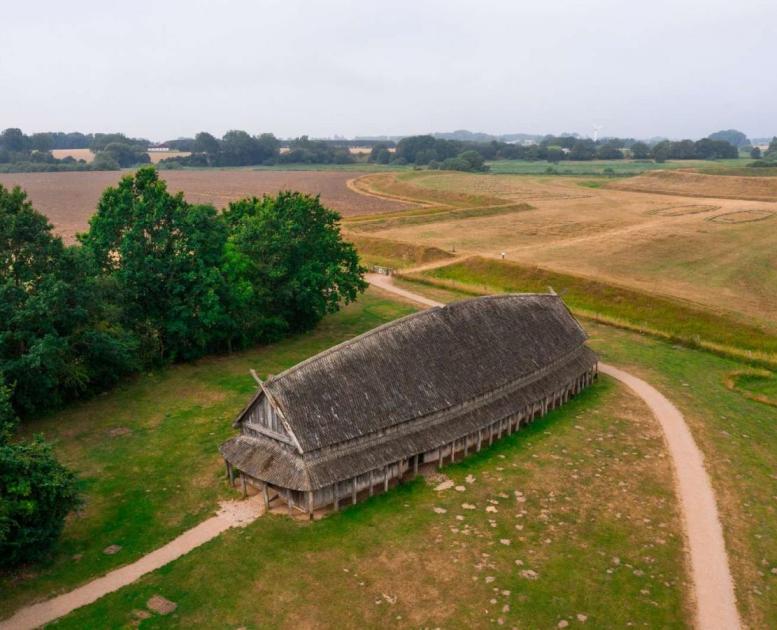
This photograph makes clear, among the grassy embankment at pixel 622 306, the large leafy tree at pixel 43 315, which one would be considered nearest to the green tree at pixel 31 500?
the large leafy tree at pixel 43 315

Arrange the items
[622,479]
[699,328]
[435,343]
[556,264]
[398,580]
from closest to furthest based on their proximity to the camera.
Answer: [398,580]
[622,479]
[435,343]
[699,328]
[556,264]

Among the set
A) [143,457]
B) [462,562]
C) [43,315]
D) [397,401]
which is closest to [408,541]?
[462,562]

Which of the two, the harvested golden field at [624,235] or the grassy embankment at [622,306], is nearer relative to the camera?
the grassy embankment at [622,306]

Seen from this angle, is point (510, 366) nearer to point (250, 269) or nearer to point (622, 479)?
point (622, 479)

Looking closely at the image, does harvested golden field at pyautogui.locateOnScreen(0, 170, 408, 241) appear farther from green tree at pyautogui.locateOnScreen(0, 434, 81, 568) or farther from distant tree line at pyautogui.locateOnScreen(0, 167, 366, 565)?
green tree at pyautogui.locateOnScreen(0, 434, 81, 568)

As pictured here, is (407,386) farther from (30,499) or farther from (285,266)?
(285,266)

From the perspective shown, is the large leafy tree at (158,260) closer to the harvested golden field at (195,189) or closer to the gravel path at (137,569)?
the gravel path at (137,569)

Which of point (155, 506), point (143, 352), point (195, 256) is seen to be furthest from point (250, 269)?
point (155, 506)
